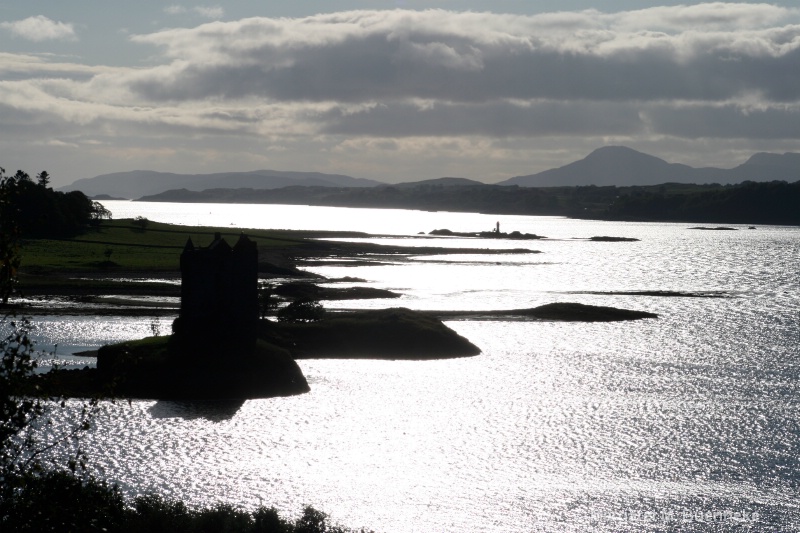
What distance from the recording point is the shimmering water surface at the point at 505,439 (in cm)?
4106

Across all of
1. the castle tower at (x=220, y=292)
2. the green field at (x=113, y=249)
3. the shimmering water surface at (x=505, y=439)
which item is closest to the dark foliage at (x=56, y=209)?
the green field at (x=113, y=249)

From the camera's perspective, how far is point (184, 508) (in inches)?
1353

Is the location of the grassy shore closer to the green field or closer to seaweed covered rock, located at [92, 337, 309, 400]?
the green field

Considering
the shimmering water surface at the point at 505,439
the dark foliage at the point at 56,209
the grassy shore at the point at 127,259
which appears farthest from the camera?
the dark foliage at the point at 56,209

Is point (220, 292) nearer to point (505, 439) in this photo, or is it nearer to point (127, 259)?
point (505, 439)

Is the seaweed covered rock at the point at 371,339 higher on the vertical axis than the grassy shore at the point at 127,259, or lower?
lower

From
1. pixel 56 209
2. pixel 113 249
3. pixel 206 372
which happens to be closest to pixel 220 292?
pixel 206 372

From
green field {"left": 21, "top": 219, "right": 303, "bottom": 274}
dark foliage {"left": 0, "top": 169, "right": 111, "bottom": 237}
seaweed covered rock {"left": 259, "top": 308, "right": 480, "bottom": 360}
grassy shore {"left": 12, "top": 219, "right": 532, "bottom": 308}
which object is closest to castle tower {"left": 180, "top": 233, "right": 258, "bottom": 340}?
seaweed covered rock {"left": 259, "top": 308, "right": 480, "bottom": 360}

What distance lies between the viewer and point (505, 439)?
53.6m

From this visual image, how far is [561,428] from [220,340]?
21.7m

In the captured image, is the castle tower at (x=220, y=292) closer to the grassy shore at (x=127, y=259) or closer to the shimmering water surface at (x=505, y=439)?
the shimmering water surface at (x=505, y=439)

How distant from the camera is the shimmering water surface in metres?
41.1

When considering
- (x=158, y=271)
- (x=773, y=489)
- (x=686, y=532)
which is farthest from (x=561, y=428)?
(x=158, y=271)

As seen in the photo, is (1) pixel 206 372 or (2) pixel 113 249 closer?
(1) pixel 206 372
